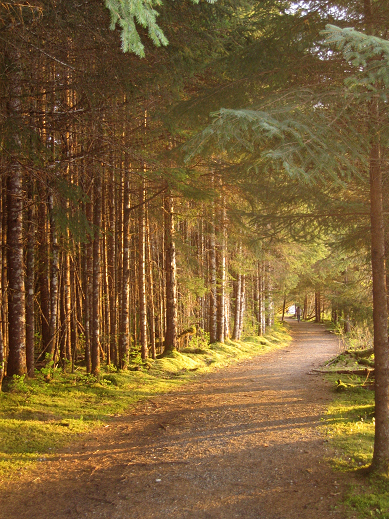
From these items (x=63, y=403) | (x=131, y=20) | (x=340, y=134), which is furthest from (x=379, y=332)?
(x=63, y=403)

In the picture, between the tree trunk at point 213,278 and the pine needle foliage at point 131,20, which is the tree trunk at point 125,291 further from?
the pine needle foliage at point 131,20

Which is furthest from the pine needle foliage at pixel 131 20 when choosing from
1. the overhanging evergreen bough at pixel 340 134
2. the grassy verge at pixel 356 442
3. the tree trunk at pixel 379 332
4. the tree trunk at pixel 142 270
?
the tree trunk at pixel 142 270

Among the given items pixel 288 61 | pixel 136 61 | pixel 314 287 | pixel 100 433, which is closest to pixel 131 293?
pixel 100 433

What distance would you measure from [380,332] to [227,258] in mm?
12558

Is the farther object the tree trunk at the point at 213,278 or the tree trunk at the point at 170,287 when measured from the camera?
the tree trunk at the point at 213,278

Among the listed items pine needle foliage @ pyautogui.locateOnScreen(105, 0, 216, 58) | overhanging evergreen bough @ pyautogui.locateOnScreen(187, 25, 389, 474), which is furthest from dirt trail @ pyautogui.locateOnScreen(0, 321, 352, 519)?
pine needle foliage @ pyautogui.locateOnScreen(105, 0, 216, 58)

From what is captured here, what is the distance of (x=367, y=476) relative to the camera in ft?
16.2

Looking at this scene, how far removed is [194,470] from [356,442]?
245 centimetres

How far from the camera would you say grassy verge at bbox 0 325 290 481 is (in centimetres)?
566

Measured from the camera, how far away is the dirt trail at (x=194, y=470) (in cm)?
432

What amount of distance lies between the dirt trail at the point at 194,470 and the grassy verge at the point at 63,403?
0.37 meters

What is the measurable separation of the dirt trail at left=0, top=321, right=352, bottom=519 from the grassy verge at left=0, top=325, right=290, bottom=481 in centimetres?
37

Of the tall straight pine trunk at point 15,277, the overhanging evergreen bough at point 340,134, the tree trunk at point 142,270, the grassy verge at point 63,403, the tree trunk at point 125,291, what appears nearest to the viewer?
the overhanging evergreen bough at point 340,134

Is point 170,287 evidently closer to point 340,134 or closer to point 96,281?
point 96,281
